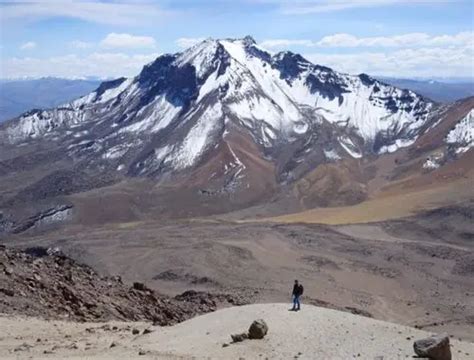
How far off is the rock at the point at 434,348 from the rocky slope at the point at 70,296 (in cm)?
1158

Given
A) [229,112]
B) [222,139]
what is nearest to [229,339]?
[222,139]

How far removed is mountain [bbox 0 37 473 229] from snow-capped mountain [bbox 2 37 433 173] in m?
0.33

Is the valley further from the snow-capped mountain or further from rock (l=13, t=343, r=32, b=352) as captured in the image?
the snow-capped mountain

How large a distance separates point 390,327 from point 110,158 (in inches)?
4688

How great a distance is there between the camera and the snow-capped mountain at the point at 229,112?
451 feet

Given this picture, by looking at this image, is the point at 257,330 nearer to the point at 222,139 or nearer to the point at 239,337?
the point at 239,337

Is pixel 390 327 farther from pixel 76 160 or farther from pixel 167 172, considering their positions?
pixel 76 160

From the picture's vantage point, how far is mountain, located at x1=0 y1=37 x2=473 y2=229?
113 m

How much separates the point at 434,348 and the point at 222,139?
4387 inches

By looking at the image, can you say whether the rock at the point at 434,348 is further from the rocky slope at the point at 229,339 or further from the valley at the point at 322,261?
the valley at the point at 322,261

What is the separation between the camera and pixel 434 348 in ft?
62.3

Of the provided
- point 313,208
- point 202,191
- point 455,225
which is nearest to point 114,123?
point 202,191

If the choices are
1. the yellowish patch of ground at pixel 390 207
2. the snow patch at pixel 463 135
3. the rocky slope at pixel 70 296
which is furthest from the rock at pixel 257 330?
the snow patch at pixel 463 135

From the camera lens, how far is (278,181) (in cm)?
11962
